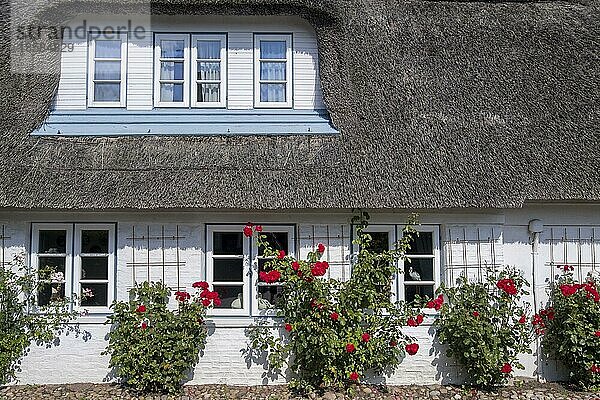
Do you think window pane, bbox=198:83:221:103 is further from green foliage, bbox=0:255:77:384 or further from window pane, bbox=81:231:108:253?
green foliage, bbox=0:255:77:384

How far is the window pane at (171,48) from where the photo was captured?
8.30m

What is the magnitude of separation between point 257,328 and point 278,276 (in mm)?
894

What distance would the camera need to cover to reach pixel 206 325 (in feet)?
23.4

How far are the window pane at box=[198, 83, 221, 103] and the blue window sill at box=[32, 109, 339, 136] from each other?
25 cm

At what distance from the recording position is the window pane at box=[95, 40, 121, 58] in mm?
8273

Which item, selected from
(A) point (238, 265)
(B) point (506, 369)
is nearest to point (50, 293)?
(A) point (238, 265)

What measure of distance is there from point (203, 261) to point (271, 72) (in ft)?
10.1

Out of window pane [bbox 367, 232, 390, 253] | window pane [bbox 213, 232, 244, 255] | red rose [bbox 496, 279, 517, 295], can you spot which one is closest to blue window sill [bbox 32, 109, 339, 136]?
window pane [bbox 213, 232, 244, 255]

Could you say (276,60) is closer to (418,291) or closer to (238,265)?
(238,265)

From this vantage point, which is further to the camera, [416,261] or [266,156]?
[416,261]

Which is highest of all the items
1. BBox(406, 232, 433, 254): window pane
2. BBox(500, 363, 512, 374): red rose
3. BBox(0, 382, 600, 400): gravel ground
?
BBox(406, 232, 433, 254): window pane

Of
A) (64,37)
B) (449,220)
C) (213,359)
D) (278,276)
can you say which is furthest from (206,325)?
(64,37)

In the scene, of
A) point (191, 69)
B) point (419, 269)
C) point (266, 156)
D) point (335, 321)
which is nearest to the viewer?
point (335, 321)

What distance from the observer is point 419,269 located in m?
7.55
